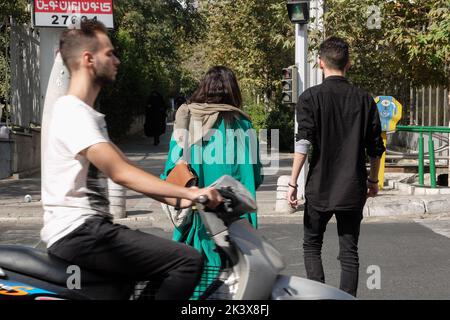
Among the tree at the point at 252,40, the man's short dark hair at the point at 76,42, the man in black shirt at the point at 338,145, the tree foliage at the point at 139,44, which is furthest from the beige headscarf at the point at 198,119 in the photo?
the tree foliage at the point at 139,44

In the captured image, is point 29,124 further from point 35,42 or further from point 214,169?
point 214,169

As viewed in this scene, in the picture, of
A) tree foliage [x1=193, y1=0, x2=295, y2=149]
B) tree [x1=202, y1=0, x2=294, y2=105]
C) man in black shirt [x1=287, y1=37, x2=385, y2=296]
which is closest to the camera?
man in black shirt [x1=287, y1=37, x2=385, y2=296]

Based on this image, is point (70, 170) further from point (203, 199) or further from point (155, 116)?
point (155, 116)

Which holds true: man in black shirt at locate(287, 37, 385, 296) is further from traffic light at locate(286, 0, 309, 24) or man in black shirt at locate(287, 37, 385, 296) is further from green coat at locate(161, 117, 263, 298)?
traffic light at locate(286, 0, 309, 24)

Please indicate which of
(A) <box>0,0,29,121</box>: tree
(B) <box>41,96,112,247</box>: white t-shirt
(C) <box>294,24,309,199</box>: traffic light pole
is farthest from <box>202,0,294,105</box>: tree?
(B) <box>41,96,112,247</box>: white t-shirt

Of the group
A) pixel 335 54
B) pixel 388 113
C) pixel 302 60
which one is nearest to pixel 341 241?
pixel 335 54

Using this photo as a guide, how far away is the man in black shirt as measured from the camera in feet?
17.1

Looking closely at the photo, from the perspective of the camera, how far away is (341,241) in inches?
210

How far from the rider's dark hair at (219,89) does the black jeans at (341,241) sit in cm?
83

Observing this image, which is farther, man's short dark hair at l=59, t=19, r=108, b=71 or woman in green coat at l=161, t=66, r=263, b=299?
woman in green coat at l=161, t=66, r=263, b=299

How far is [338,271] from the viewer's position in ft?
24.7

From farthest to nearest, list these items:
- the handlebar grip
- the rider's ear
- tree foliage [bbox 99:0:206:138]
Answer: tree foliage [bbox 99:0:206:138] → the rider's ear → the handlebar grip

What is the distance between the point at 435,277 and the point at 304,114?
2.72 m

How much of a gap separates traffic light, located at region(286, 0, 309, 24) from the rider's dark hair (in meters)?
7.00
